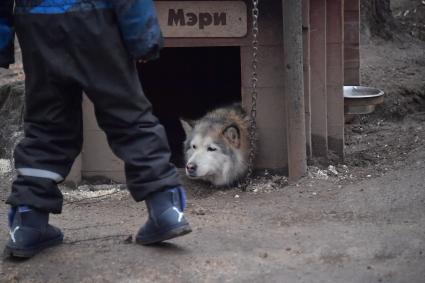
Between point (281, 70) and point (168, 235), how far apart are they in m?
2.29

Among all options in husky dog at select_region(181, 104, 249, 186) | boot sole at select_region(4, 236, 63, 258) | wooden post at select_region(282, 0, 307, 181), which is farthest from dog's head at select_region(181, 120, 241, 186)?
boot sole at select_region(4, 236, 63, 258)

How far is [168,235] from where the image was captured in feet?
11.8

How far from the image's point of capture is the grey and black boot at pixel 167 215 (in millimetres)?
3580

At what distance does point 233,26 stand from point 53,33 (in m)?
2.27

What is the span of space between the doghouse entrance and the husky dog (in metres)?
1.88

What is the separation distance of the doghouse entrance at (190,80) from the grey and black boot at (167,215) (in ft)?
14.4

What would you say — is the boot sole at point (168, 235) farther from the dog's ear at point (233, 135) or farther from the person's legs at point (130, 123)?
the dog's ear at point (233, 135)

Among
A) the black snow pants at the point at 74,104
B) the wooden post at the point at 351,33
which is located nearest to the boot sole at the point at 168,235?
the black snow pants at the point at 74,104

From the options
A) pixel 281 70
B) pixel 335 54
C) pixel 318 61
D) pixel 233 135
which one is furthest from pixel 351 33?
pixel 233 135

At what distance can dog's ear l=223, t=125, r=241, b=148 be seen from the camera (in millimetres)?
5969

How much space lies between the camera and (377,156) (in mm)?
5941

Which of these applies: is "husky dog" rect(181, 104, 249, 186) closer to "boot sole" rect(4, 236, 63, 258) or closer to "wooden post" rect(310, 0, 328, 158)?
"wooden post" rect(310, 0, 328, 158)

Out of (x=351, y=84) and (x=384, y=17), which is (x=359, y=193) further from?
(x=384, y=17)

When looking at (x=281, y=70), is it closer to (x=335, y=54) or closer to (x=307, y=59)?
(x=307, y=59)
